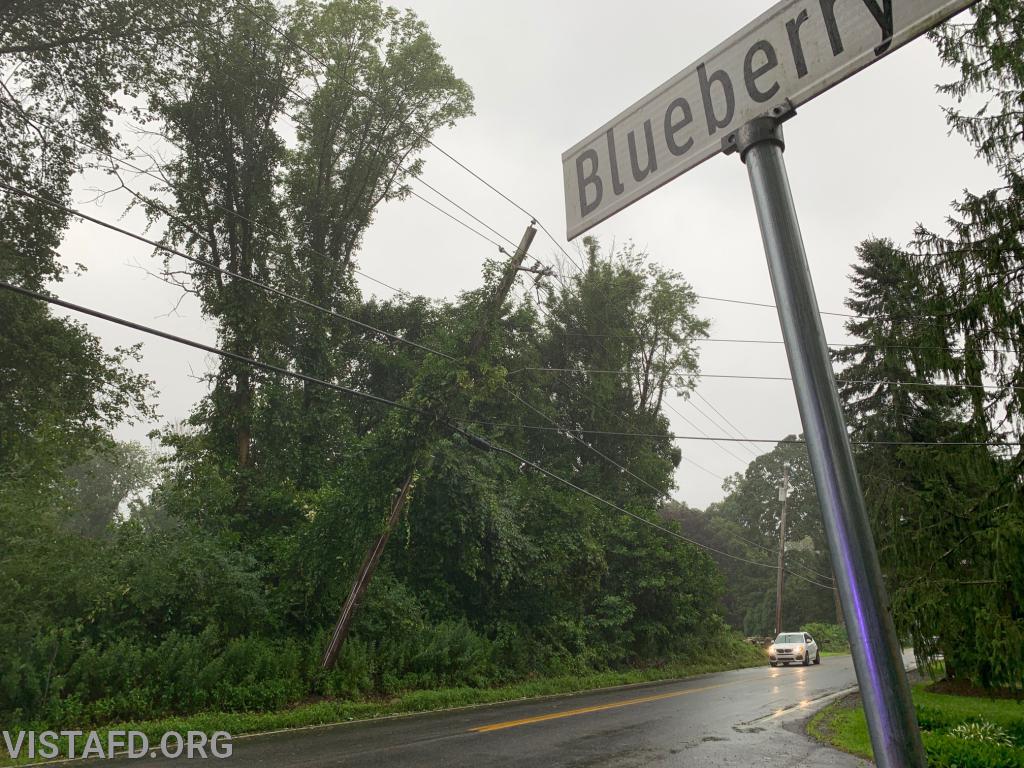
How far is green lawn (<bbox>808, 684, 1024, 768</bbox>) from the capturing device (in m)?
7.19

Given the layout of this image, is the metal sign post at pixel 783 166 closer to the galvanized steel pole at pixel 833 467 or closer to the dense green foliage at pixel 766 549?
the galvanized steel pole at pixel 833 467

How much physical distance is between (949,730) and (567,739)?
18.0 ft

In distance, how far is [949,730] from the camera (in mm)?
8930

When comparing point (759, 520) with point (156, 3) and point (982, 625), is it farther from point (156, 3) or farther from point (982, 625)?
point (156, 3)

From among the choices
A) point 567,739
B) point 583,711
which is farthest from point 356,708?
point 567,739

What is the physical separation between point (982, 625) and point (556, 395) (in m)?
22.1

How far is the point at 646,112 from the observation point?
6.04 feet

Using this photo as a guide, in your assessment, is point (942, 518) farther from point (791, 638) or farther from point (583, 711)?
point (791, 638)

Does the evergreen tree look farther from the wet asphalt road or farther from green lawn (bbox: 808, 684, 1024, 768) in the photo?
the wet asphalt road

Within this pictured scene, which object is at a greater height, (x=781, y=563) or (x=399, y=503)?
(x=399, y=503)

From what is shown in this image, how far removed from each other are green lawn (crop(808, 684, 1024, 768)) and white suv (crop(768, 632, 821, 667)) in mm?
14245

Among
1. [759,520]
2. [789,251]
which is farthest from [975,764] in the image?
[759,520]

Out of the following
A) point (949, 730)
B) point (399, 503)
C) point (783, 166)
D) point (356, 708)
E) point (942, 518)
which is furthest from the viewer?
point (399, 503)

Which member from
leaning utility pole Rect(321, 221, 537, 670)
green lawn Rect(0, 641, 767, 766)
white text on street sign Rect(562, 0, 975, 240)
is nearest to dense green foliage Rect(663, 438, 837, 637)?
green lawn Rect(0, 641, 767, 766)
